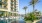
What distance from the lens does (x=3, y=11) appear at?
6.40 metres

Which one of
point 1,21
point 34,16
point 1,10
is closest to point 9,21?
point 1,21

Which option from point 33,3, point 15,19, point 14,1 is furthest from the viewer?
point 14,1

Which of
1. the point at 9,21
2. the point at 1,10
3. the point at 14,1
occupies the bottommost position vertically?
the point at 9,21

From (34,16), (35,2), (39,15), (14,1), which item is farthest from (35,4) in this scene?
(14,1)

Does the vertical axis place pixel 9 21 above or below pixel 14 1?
below

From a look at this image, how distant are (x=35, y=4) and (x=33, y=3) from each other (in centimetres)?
9

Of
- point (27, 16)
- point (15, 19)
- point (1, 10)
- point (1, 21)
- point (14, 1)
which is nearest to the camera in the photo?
point (27, 16)

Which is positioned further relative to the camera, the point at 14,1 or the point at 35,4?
the point at 14,1

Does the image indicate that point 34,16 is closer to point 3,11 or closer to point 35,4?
point 35,4

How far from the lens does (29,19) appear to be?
428cm

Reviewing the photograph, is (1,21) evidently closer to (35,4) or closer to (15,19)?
(15,19)

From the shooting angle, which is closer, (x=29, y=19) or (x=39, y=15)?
(x=29, y=19)

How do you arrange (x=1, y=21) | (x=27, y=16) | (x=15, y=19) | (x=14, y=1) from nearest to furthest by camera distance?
(x=27, y=16)
(x=1, y=21)
(x=15, y=19)
(x=14, y=1)

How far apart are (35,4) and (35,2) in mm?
78
